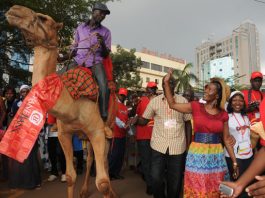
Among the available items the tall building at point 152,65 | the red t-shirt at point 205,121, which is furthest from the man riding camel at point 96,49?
the tall building at point 152,65

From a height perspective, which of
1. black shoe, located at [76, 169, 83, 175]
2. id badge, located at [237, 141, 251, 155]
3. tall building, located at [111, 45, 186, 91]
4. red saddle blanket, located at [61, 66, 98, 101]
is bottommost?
black shoe, located at [76, 169, 83, 175]

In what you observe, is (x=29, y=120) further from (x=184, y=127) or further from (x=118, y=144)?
(x=118, y=144)

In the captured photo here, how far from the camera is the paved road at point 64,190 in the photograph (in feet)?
20.8

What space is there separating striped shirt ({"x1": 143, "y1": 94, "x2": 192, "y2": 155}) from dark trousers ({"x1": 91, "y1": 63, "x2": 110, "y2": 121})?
2.91 feet

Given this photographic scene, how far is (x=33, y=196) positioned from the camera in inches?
246

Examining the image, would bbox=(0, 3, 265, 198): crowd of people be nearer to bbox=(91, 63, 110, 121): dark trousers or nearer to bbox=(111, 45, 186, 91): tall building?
bbox=(91, 63, 110, 121): dark trousers

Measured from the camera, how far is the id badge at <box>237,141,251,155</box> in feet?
18.8

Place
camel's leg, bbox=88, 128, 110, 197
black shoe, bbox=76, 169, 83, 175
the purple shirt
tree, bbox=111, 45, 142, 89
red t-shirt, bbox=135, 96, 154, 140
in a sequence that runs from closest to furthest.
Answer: camel's leg, bbox=88, 128, 110, 197 < the purple shirt < red t-shirt, bbox=135, 96, 154, 140 < black shoe, bbox=76, 169, 83, 175 < tree, bbox=111, 45, 142, 89

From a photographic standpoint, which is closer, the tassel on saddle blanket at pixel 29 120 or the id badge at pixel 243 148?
the tassel on saddle blanket at pixel 29 120

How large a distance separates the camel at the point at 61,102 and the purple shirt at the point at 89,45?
688 mm

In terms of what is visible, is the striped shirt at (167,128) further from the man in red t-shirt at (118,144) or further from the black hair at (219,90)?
the man in red t-shirt at (118,144)

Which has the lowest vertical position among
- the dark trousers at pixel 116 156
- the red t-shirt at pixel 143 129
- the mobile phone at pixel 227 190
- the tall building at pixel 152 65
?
the dark trousers at pixel 116 156

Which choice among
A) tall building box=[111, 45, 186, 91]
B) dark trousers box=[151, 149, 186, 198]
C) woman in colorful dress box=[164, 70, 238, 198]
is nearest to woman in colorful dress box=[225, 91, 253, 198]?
woman in colorful dress box=[164, 70, 238, 198]

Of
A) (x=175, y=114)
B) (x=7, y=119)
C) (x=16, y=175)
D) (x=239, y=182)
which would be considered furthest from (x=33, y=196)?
(x=239, y=182)
